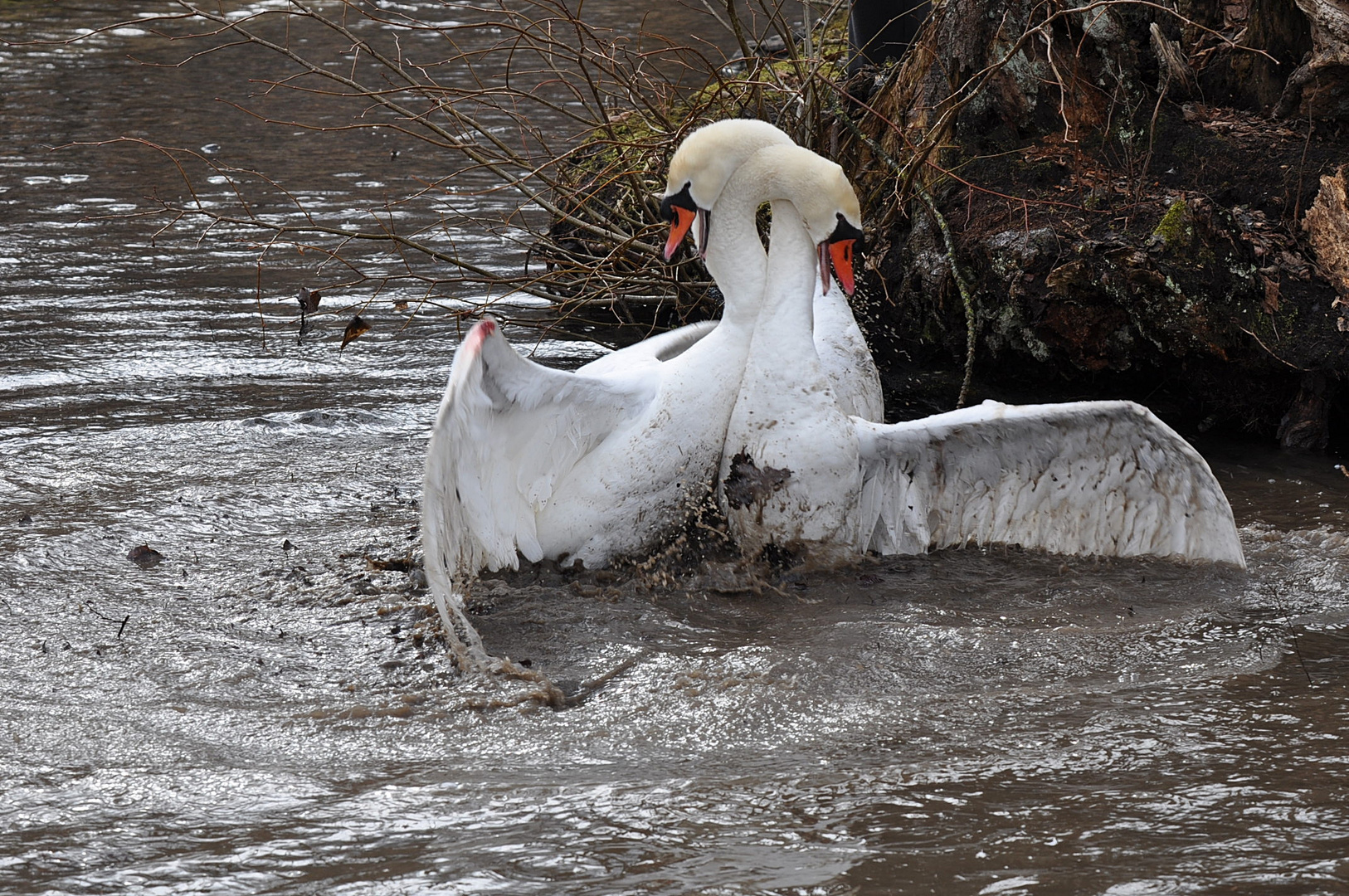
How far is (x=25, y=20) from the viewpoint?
17453mm

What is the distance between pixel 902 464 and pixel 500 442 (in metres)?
1.49

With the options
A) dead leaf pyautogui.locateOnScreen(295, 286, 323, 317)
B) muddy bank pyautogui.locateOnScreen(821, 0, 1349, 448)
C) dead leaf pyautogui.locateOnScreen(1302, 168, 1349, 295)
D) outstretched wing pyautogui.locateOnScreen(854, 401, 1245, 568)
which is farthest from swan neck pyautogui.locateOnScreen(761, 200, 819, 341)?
dead leaf pyautogui.locateOnScreen(295, 286, 323, 317)

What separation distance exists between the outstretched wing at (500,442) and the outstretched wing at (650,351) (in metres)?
0.24

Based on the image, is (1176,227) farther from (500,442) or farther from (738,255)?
(500,442)

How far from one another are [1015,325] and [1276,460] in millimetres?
1341

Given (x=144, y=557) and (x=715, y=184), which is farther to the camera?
(x=144, y=557)

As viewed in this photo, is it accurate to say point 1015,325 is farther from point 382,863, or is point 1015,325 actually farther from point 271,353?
point 382,863

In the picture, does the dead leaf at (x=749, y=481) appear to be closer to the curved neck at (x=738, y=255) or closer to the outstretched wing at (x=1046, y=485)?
the outstretched wing at (x=1046, y=485)

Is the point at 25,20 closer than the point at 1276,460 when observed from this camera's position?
No

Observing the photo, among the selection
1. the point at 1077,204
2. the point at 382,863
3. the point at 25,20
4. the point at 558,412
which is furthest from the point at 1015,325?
the point at 25,20

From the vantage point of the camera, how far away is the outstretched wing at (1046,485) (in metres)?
4.73

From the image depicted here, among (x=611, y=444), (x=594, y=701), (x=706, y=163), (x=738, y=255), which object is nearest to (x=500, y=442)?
(x=611, y=444)

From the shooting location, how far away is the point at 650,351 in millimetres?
5461

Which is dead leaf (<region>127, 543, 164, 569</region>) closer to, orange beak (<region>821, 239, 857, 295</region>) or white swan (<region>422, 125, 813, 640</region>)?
white swan (<region>422, 125, 813, 640</region>)
